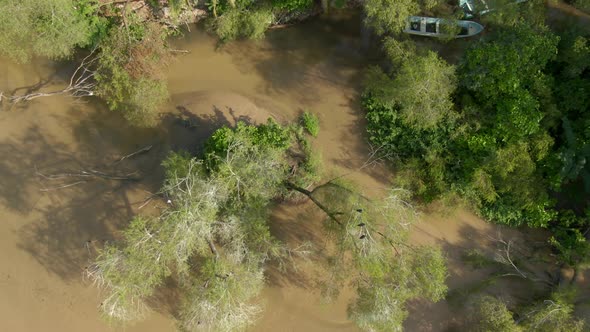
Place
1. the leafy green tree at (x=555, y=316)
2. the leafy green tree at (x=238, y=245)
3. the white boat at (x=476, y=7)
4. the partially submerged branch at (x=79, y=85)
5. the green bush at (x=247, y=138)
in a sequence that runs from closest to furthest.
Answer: the leafy green tree at (x=238, y=245) → the leafy green tree at (x=555, y=316) → the green bush at (x=247, y=138) → the partially submerged branch at (x=79, y=85) → the white boat at (x=476, y=7)

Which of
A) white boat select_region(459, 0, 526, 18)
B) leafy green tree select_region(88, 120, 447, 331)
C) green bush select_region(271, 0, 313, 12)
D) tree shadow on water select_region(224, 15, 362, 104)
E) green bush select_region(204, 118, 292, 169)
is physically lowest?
leafy green tree select_region(88, 120, 447, 331)

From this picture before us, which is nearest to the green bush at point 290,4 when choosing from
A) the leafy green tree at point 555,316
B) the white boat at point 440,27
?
the white boat at point 440,27

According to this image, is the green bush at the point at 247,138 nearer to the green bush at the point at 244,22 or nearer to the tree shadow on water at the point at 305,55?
the tree shadow on water at the point at 305,55

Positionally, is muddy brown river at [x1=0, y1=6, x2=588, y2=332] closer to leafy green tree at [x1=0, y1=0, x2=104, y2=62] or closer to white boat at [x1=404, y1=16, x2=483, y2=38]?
leafy green tree at [x1=0, y1=0, x2=104, y2=62]

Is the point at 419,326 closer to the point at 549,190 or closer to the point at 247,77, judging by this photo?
the point at 549,190

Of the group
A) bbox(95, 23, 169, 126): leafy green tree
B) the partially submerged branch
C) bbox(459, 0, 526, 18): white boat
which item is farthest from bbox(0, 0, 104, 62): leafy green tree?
bbox(459, 0, 526, 18): white boat

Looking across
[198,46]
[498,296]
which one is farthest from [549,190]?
[198,46]

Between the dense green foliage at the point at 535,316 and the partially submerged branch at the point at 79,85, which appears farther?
the partially submerged branch at the point at 79,85
